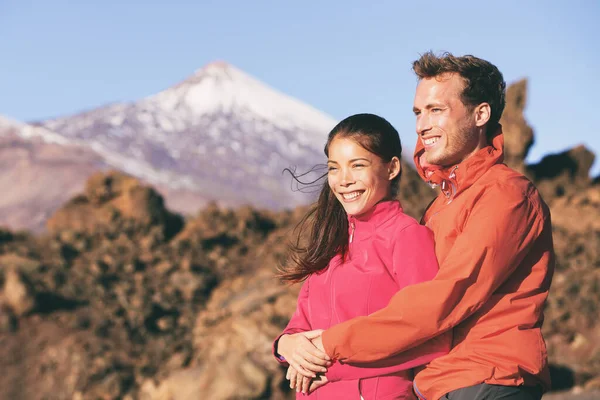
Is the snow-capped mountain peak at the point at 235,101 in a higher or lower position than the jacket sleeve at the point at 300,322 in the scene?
lower

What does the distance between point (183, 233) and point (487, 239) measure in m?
11.8

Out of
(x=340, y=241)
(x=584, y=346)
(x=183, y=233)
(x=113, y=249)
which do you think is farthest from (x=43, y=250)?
(x=340, y=241)

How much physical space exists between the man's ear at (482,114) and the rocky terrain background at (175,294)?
5.59 meters

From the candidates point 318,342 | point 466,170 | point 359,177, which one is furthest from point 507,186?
point 318,342

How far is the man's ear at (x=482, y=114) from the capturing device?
95.3 inches

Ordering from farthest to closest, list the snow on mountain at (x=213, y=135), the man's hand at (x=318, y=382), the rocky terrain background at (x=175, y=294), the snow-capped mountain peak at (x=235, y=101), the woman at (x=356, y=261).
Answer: the snow-capped mountain peak at (x=235, y=101) → the snow on mountain at (x=213, y=135) → the rocky terrain background at (x=175, y=294) → the man's hand at (x=318, y=382) → the woman at (x=356, y=261)

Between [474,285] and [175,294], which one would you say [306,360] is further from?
[175,294]

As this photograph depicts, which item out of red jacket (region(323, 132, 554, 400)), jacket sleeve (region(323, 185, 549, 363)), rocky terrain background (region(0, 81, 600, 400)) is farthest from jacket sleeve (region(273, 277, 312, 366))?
rocky terrain background (region(0, 81, 600, 400))

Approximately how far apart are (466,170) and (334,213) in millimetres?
590

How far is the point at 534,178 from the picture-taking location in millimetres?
15148

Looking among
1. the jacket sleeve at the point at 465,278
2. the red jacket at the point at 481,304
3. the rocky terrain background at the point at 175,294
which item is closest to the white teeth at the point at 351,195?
the red jacket at the point at 481,304

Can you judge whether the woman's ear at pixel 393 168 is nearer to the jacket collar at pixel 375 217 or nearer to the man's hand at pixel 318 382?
the jacket collar at pixel 375 217

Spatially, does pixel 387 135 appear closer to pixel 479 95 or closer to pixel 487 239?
pixel 479 95

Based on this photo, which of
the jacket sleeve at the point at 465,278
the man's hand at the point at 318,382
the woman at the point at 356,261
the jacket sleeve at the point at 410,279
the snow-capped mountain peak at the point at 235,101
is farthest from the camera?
the snow-capped mountain peak at the point at 235,101
